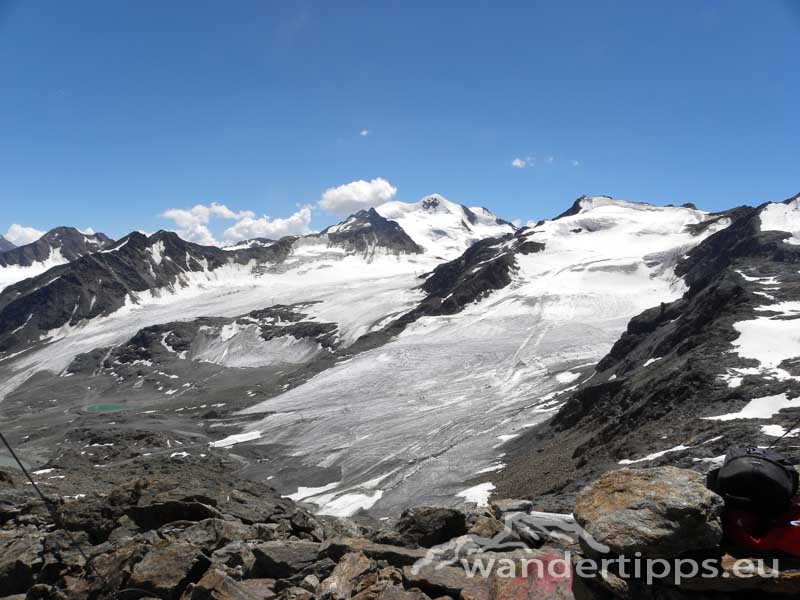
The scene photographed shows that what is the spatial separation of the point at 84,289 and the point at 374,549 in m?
193

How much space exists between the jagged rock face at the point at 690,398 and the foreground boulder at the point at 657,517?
451 inches

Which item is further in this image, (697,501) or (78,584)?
(78,584)

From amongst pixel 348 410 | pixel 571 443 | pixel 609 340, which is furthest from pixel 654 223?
pixel 571 443

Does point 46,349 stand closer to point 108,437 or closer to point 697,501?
point 108,437

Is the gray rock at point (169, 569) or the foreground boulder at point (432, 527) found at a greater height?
the gray rock at point (169, 569)

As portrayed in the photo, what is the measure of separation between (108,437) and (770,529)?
6599 cm

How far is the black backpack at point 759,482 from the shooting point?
558 cm

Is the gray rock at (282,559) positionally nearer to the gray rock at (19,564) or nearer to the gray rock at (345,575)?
the gray rock at (345,575)

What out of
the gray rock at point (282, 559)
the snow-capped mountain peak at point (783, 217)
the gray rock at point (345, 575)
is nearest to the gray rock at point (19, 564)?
the gray rock at point (282, 559)

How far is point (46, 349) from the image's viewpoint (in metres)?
140

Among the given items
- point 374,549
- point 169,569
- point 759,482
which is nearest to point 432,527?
point 374,549

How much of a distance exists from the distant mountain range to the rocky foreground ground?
7.49 meters

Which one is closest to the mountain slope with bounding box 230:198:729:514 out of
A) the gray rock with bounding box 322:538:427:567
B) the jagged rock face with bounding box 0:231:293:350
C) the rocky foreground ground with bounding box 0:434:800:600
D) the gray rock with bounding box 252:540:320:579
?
the rocky foreground ground with bounding box 0:434:800:600

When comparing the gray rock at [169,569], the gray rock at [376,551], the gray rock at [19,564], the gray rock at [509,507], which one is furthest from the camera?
the gray rock at [509,507]
